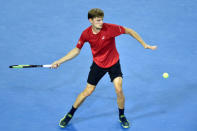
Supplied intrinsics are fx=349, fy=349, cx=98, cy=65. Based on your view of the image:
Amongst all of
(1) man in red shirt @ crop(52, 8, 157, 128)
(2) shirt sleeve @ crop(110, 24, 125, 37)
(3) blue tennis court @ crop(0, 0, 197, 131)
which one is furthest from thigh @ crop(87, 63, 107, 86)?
(3) blue tennis court @ crop(0, 0, 197, 131)

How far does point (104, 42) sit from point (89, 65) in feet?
6.95

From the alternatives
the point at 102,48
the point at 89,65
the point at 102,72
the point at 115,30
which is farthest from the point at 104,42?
the point at 89,65

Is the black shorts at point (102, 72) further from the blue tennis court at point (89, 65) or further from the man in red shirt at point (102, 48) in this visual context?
the blue tennis court at point (89, 65)

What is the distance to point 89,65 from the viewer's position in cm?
713

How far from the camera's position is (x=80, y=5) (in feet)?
31.1

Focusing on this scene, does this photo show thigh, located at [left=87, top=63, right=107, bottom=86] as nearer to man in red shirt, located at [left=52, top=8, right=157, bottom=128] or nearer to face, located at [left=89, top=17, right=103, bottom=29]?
man in red shirt, located at [left=52, top=8, right=157, bottom=128]

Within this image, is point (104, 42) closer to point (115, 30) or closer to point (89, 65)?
point (115, 30)

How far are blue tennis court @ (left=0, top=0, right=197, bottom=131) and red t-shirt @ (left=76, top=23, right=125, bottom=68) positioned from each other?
3.48 ft

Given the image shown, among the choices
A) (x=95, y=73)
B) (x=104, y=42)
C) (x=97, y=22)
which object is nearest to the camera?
(x=97, y=22)

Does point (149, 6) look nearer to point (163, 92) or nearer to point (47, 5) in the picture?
point (47, 5)

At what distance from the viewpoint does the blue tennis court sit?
18.7 ft

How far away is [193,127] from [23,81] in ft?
10.5

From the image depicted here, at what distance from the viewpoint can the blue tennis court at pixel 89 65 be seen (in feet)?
18.7

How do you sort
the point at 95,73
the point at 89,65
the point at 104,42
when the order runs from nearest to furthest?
the point at 104,42
the point at 95,73
the point at 89,65
